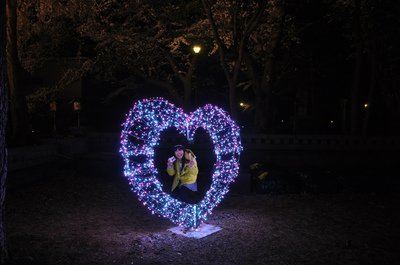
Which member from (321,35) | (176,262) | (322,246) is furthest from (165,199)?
(321,35)

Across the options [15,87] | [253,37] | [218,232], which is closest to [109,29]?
[15,87]

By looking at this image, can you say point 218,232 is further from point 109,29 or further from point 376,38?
point 109,29

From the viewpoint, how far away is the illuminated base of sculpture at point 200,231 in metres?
7.53

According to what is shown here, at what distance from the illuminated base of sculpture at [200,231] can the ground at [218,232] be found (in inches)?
5.6

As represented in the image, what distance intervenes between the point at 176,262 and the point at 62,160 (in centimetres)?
1072

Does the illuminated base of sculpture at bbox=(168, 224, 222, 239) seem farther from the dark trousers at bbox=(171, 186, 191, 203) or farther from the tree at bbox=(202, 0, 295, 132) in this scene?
the tree at bbox=(202, 0, 295, 132)

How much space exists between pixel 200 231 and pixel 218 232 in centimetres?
38

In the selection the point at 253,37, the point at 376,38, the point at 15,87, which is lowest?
the point at 15,87

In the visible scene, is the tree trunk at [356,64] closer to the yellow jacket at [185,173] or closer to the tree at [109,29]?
the tree at [109,29]

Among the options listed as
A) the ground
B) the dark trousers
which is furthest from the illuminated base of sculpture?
the dark trousers

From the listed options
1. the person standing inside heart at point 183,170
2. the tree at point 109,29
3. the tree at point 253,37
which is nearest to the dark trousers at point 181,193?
the person standing inside heart at point 183,170

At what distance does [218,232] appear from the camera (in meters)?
7.79

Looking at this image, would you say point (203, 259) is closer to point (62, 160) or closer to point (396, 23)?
point (62, 160)

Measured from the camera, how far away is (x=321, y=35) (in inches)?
1041
